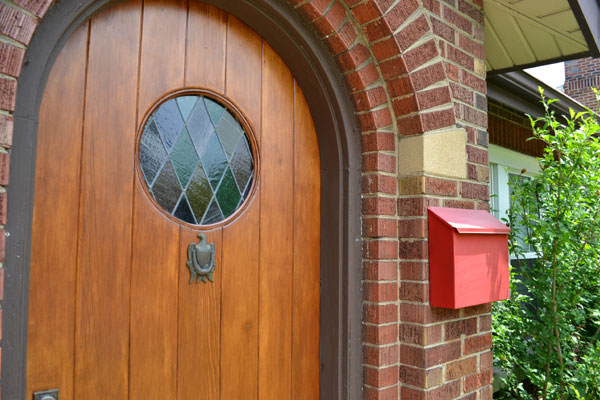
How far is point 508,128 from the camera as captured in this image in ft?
16.8

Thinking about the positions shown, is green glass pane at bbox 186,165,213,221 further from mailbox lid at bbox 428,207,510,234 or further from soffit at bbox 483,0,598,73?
soffit at bbox 483,0,598,73

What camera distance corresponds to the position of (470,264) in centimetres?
195

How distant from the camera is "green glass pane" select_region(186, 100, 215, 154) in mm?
1637

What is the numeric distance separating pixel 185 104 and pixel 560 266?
100 inches

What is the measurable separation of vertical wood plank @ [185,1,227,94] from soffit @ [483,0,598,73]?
147 centimetres

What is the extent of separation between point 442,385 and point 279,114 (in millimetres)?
1309

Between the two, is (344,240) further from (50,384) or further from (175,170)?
(50,384)

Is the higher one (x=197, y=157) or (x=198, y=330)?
(x=197, y=157)

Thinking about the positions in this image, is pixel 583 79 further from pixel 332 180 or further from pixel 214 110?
pixel 214 110

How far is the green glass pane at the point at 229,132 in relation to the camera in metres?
1.72

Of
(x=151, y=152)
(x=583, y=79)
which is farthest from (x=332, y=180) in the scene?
(x=583, y=79)

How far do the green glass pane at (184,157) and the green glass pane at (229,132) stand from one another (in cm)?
14

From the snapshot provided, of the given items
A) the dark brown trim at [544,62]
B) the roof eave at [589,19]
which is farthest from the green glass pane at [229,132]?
the dark brown trim at [544,62]

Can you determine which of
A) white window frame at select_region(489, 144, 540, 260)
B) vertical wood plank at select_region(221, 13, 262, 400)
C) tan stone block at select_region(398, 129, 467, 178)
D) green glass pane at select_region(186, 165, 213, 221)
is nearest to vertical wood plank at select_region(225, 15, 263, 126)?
vertical wood plank at select_region(221, 13, 262, 400)
